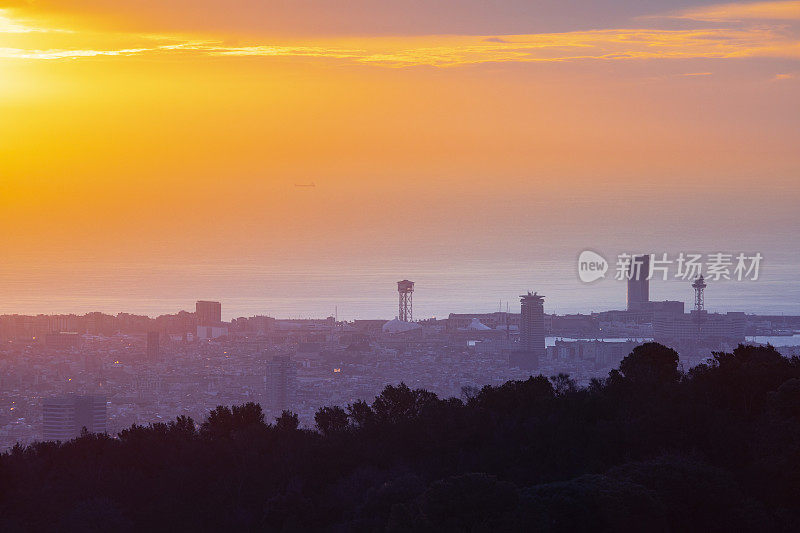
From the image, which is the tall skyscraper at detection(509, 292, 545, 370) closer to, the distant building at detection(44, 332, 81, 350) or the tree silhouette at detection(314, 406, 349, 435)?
the distant building at detection(44, 332, 81, 350)

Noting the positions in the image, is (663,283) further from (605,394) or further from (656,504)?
(656,504)

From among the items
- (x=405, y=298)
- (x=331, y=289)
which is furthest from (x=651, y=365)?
(x=331, y=289)

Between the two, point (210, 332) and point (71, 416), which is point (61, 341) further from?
point (71, 416)

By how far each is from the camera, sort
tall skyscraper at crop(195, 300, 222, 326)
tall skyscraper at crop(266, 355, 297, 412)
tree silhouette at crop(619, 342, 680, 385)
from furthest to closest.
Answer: tall skyscraper at crop(195, 300, 222, 326) < tall skyscraper at crop(266, 355, 297, 412) < tree silhouette at crop(619, 342, 680, 385)

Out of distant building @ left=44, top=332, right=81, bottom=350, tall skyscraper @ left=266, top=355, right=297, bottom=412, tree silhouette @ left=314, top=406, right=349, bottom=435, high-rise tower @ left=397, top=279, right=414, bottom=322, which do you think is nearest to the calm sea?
high-rise tower @ left=397, top=279, right=414, bottom=322

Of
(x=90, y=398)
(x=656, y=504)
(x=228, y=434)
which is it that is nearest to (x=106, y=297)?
(x=90, y=398)

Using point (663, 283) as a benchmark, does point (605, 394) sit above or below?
below
